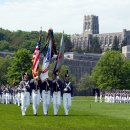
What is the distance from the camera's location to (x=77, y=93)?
13550cm

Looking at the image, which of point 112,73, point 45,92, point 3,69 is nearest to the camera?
point 45,92

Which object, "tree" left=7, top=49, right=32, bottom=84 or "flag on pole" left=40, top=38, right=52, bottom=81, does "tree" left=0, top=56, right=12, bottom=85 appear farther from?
"flag on pole" left=40, top=38, right=52, bottom=81

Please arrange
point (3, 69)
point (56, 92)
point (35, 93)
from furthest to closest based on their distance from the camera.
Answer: point (3, 69), point (56, 92), point (35, 93)

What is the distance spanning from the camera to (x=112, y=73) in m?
102

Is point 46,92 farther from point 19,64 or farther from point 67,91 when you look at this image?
point 19,64

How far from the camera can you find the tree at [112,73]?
100500 millimetres

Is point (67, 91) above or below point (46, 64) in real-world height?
below

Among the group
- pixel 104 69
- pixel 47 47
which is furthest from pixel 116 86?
pixel 47 47

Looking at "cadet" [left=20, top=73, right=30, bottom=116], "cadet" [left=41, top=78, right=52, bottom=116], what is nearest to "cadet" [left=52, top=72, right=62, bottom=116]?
"cadet" [left=41, top=78, right=52, bottom=116]

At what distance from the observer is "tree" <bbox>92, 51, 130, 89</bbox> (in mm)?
100500

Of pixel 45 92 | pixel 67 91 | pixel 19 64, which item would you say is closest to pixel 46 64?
pixel 45 92

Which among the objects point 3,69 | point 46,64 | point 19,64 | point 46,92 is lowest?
point 3,69

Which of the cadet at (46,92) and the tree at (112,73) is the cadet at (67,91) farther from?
the tree at (112,73)

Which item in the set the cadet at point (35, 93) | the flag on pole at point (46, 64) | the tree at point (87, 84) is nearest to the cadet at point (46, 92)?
the cadet at point (35, 93)
